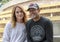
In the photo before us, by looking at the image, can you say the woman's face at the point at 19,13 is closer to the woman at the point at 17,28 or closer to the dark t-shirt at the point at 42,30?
the woman at the point at 17,28

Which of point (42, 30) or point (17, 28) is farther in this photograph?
point (17, 28)

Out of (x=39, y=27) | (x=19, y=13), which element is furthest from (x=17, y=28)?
(x=39, y=27)

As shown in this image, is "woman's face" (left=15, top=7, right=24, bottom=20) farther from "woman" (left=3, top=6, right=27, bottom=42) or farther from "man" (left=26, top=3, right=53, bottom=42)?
"man" (left=26, top=3, right=53, bottom=42)

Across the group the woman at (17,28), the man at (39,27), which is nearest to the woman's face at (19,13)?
the woman at (17,28)

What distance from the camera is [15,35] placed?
436 centimetres

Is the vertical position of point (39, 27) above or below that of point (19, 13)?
below

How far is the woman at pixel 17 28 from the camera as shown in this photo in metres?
4.34

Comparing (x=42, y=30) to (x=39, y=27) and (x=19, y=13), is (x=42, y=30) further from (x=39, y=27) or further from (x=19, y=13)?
(x=19, y=13)

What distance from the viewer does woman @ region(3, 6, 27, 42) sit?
4.34m

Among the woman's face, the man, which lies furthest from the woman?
the man

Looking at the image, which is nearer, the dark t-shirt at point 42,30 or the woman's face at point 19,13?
the dark t-shirt at point 42,30

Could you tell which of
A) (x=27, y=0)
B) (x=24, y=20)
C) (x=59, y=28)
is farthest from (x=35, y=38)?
(x=27, y=0)

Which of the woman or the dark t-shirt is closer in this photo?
the dark t-shirt

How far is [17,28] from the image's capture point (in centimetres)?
440
